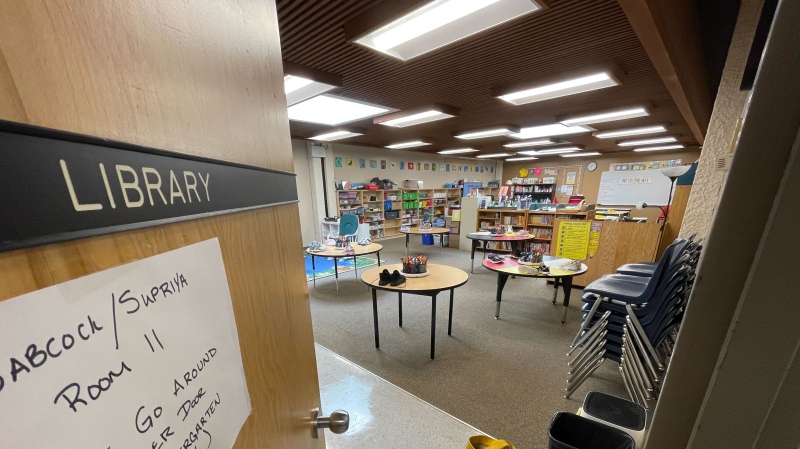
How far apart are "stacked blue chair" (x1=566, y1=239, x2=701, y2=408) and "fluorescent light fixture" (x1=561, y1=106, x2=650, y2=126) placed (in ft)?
9.71

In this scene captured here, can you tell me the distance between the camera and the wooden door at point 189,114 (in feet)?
0.68

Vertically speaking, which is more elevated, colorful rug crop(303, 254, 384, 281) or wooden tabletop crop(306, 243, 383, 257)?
wooden tabletop crop(306, 243, 383, 257)

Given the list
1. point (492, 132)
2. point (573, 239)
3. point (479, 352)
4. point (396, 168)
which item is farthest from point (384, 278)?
point (396, 168)

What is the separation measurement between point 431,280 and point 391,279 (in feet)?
1.14

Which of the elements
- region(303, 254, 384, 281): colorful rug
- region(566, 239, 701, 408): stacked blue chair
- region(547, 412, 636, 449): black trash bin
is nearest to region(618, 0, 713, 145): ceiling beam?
region(566, 239, 701, 408): stacked blue chair

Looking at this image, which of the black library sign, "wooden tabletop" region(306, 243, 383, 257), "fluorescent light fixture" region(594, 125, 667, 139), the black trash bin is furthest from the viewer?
"fluorescent light fixture" region(594, 125, 667, 139)

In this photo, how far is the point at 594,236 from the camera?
356 centimetres

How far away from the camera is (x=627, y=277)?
7.29 feet

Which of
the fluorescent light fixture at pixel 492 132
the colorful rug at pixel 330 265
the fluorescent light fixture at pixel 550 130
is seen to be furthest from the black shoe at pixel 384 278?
the fluorescent light fixture at pixel 550 130

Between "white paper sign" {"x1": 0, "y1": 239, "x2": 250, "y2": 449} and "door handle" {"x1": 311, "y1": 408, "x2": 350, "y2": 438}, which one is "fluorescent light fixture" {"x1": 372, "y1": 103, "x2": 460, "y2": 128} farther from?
"white paper sign" {"x1": 0, "y1": 239, "x2": 250, "y2": 449}

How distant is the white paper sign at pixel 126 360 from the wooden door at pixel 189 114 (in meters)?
0.02

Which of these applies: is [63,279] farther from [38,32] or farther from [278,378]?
[278,378]

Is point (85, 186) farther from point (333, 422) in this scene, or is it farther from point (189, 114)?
point (333, 422)

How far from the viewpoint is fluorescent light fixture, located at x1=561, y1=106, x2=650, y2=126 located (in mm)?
3664
